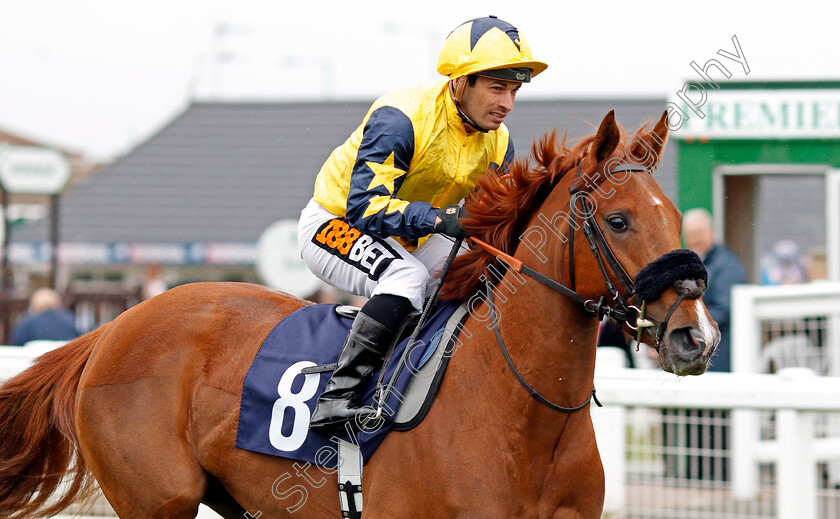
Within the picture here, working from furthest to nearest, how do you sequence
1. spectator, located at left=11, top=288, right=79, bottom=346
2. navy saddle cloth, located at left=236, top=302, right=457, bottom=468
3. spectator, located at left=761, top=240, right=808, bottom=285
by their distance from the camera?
spectator, located at left=761, top=240, right=808, bottom=285
spectator, located at left=11, top=288, right=79, bottom=346
navy saddle cloth, located at left=236, top=302, right=457, bottom=468

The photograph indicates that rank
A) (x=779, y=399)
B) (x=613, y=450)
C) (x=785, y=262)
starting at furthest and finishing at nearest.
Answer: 1. (x=785, y=262)
2. (x=613, y=450)
3. (x=779, y=399)

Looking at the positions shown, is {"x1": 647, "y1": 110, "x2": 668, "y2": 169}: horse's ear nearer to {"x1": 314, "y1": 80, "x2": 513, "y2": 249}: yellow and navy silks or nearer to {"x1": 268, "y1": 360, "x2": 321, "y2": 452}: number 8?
{"x1": 314, "y1": 80, "x2": 513, "y2": 249}: yellow and navy silks

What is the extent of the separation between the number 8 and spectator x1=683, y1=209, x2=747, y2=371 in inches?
149

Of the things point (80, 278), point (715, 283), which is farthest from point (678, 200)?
point (80, 278)

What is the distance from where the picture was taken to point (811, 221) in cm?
2780

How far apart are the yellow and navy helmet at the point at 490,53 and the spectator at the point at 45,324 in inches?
236

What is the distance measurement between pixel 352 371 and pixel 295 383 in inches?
10.2

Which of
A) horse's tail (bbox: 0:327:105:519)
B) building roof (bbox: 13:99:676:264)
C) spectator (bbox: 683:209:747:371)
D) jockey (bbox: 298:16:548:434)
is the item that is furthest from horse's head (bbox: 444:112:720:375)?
building roof (bbox: 13:99:676:264)

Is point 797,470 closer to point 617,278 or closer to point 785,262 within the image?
point 617,278

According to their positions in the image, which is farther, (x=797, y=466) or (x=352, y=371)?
(x=797, y=466)

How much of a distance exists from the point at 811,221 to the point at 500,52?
2754 cm

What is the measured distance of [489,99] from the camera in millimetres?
3049

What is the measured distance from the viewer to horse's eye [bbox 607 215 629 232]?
2.57 meters

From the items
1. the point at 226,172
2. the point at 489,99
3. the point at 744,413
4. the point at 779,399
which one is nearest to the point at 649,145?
the point at 489,99
